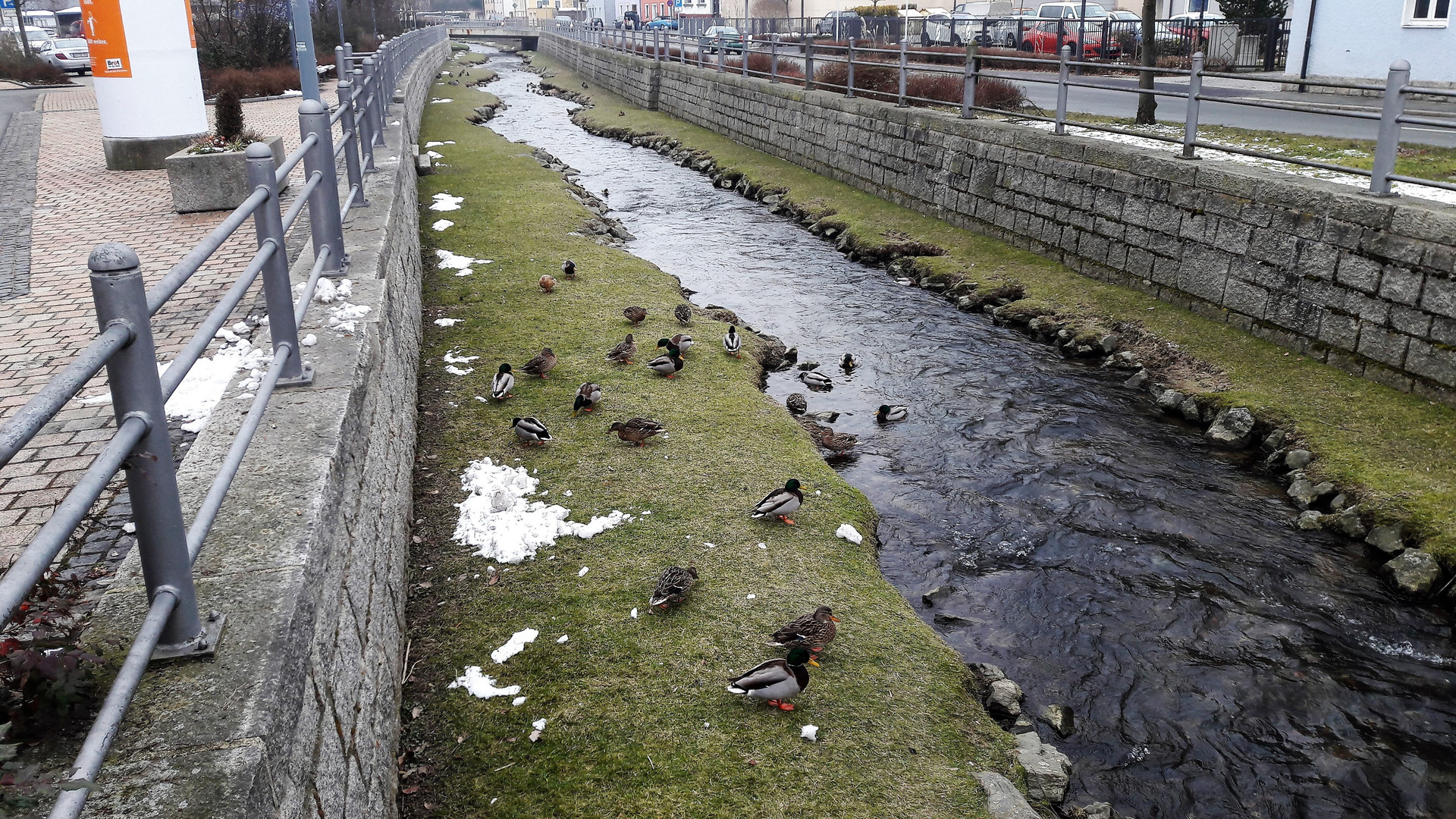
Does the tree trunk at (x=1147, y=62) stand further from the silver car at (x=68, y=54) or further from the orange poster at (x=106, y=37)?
the silver car at (x=68, y=54)

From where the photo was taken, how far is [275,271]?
465 cm

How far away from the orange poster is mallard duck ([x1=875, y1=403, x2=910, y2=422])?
11.4 m

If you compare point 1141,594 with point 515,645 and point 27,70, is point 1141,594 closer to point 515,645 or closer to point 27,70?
point 515,645

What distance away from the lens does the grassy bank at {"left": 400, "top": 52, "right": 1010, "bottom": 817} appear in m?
4.48

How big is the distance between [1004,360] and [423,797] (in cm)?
811

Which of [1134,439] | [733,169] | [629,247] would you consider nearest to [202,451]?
[1134,439]

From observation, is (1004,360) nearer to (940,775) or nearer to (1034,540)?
(1034,540)

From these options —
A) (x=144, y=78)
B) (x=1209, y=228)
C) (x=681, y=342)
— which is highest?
(x=144, y=78)

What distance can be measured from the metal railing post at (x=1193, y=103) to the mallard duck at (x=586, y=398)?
7120 mm

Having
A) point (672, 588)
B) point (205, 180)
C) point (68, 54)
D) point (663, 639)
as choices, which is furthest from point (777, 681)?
point (68, 54)

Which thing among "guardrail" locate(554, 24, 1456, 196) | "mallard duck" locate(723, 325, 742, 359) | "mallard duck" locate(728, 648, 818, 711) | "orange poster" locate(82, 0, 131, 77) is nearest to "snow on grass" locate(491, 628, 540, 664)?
"mallard duck" locate(728, 648, 818, 711)

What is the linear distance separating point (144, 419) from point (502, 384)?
19.7 feet

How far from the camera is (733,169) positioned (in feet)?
72.2

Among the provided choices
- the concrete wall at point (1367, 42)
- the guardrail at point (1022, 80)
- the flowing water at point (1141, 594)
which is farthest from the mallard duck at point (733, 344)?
the concrete wall at point (1367, 42)
